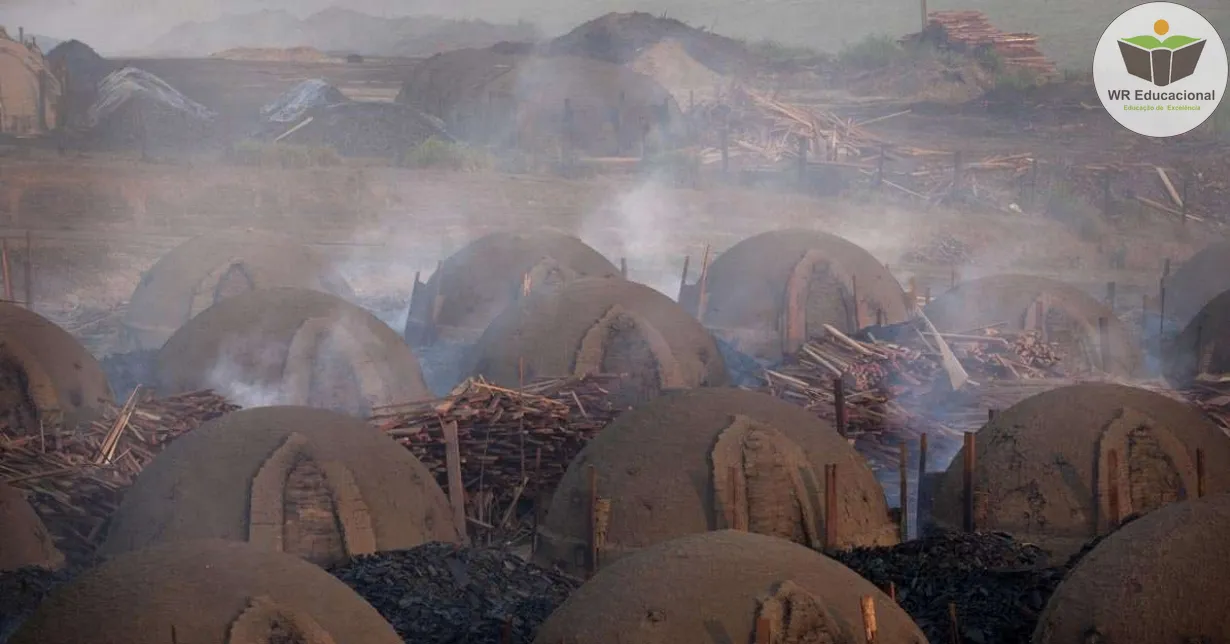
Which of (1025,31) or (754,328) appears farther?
(1025,31)

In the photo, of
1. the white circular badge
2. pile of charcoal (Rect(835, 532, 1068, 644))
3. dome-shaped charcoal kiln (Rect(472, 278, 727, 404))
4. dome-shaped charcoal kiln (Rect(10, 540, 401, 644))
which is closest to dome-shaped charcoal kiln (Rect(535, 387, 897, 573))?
pile of charcoal (Rect(835, 532, 1068, 644))

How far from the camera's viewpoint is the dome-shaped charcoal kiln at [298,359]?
21953mm

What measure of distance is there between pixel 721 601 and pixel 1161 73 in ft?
139

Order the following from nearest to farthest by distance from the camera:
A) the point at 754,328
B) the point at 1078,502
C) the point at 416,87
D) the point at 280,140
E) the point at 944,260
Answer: the point at 1078,502
the point at 754,328
the point at 944,260
the point at 280,140
the point at 416,87

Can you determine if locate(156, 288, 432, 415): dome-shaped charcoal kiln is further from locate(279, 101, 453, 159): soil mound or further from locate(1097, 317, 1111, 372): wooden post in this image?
locate(279, 101, 453, 159): soil mound

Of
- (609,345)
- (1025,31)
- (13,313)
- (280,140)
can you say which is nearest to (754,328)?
(609,345)

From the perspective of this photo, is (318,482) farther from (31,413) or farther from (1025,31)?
(1025,31)

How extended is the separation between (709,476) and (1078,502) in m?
3.63

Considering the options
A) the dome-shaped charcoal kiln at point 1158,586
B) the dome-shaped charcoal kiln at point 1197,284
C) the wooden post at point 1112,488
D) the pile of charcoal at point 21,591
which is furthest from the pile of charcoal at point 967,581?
the dome-shaped charcoal kiln at point 1197,284

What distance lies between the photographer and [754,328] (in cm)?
2870

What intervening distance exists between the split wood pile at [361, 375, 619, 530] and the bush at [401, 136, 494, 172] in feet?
87.8

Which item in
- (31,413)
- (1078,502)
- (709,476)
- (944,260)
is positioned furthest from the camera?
(944,260)

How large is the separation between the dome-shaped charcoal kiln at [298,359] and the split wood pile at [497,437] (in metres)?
1.01

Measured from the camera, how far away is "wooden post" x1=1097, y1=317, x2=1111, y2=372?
27.1 m
